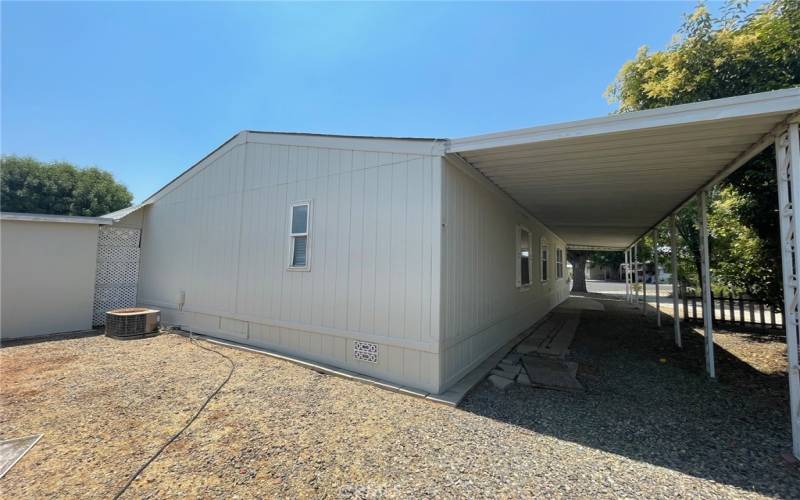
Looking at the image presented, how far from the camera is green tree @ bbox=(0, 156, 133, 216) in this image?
53.9ft

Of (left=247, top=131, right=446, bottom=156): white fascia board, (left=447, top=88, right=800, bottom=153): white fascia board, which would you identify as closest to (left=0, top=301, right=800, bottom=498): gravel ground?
(left=447, top=88, right=800, bottom=153): white fascia board

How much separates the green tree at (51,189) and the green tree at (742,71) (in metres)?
24.6

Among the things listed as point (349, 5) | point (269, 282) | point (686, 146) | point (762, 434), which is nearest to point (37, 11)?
point (349, 5)

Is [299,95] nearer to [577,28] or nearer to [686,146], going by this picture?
[577,28]

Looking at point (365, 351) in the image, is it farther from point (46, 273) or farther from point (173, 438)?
point (46, 273)

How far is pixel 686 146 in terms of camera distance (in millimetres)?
3504

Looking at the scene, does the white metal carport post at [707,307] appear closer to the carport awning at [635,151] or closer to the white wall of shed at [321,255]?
the carport awning at [635,151]

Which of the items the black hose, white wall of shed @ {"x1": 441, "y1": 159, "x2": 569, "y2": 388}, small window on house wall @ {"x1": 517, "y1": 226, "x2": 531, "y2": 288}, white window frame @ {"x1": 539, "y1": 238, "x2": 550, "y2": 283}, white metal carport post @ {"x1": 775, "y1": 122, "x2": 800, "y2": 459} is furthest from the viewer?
white window frame @ {"x1": 539, "y1": 238, "x2": 550, "y2": 283}

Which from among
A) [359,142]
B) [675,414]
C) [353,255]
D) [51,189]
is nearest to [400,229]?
[353,255]

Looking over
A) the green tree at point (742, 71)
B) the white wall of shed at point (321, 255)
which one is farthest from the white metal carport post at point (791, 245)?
the green tree at point (742, 71)

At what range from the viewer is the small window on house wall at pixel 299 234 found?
5.21 meters

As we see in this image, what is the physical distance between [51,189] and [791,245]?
2622 centimetres

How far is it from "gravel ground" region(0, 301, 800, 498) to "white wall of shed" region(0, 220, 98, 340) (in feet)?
10.6

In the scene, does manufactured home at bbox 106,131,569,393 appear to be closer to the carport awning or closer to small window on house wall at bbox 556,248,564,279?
the carport awning
